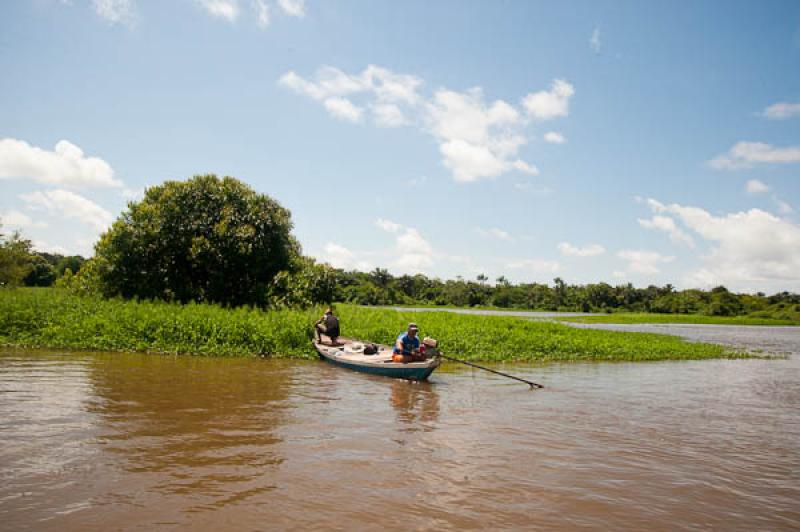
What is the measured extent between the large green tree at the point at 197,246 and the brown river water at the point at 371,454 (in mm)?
10075

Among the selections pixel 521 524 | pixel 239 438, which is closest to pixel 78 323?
pixel 239 438

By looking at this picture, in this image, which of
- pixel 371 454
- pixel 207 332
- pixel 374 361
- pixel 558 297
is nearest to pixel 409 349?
pixel 374 361

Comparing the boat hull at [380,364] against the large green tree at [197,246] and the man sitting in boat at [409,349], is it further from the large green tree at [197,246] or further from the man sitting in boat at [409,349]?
the large green tree at [197,246]

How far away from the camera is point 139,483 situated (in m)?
6.55

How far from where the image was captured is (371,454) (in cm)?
828

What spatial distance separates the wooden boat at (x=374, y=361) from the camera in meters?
14.7

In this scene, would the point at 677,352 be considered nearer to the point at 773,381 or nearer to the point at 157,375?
the point at 773,381

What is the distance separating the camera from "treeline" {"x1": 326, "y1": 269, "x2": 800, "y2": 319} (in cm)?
8138

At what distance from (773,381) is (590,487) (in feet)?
52.3

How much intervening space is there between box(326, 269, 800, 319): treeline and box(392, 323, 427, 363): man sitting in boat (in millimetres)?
63820

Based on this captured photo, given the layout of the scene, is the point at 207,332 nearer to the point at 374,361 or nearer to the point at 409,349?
the point at 374,361

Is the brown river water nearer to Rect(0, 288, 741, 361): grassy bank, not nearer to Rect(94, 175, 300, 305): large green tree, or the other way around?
Rect(0, 288, 741, 361): grassy bank

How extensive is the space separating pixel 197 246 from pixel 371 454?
19.4m

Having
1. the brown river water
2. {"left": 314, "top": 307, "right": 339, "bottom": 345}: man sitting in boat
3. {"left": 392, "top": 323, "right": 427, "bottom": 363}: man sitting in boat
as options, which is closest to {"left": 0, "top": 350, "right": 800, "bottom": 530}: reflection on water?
the brown river water
